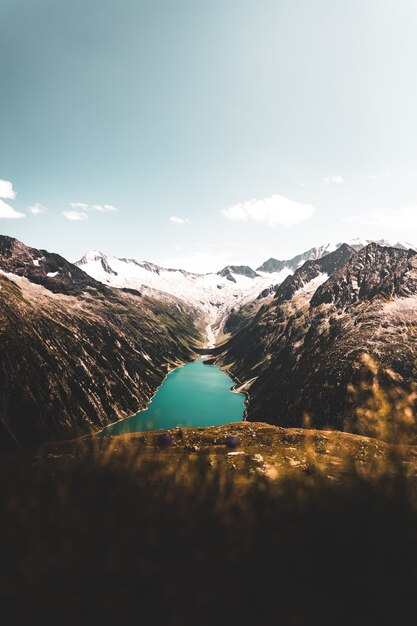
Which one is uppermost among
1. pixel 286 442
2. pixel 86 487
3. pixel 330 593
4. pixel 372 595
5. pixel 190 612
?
pixel 372 595

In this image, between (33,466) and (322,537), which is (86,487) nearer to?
(322,537)

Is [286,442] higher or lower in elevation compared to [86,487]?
lower

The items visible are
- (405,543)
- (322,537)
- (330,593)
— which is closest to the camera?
(405,543)

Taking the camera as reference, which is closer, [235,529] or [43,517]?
[43,517]

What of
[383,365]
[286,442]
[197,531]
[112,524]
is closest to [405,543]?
[197,531]

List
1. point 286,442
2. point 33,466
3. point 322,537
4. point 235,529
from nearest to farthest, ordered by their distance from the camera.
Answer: point 322,537, point 235,529, point 33,466, point 286,442

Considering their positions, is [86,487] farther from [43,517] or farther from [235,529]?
[235,529]
